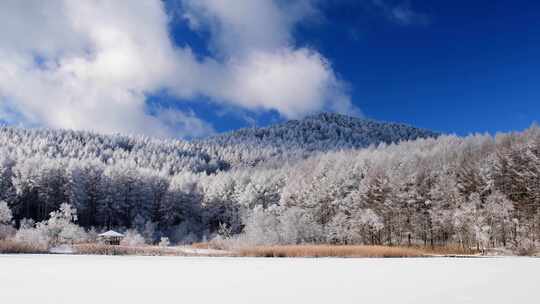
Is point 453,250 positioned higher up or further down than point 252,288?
further down

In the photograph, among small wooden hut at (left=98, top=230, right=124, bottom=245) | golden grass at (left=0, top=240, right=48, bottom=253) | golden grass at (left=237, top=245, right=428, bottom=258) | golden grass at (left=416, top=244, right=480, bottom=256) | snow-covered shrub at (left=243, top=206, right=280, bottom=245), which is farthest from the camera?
snow-covered shrub at (left=243, top=206, right=280, bottom=245)

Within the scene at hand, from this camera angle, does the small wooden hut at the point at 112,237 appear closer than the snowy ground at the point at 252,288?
No

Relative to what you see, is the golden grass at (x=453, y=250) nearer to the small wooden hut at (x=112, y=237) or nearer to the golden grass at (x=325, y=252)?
Answer: the golden grass at (x=325, y=252)

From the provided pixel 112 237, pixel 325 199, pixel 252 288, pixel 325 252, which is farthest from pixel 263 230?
pixel 252 288

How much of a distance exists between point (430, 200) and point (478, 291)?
50.8 m

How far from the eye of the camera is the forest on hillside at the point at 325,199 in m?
52.8

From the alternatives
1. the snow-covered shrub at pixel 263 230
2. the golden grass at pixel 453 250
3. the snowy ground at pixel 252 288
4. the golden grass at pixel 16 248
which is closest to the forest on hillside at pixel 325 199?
the snow-covered shrub at pixel 263 230

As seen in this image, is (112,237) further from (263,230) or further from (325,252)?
(325,252)

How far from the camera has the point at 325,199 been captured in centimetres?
7481

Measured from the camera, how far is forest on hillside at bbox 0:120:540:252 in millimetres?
52781

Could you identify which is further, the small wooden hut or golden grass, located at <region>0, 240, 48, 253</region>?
the small wooden hut

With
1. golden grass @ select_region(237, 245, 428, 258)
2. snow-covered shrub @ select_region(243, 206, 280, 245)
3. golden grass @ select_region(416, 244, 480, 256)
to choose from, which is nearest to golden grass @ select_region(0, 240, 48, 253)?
golden grass @ select_region(237, 245, 428, 258)

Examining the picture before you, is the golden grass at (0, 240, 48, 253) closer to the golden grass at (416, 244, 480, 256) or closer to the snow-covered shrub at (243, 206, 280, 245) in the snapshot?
the snow-covered shrub at (243, 206, 280, 245)

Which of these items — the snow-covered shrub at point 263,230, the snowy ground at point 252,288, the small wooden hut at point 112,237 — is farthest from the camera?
the snow-covered shrub at point 263,230
